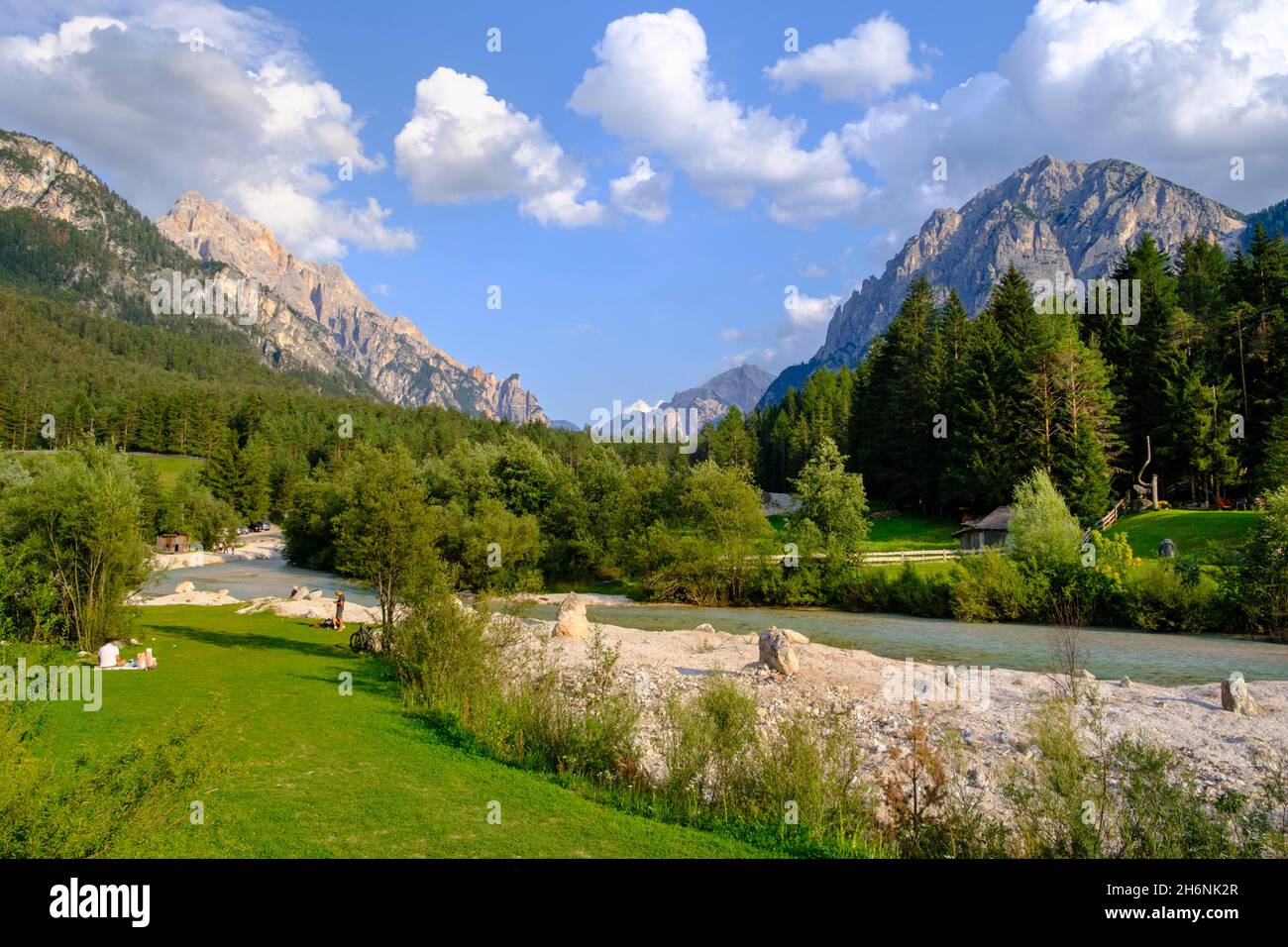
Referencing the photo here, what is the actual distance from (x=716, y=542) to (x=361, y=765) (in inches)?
1560

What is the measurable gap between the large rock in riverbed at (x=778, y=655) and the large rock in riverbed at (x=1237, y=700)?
11.4 metres

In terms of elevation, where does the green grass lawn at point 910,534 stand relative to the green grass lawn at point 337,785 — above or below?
above

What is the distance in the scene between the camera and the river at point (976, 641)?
2552 cm

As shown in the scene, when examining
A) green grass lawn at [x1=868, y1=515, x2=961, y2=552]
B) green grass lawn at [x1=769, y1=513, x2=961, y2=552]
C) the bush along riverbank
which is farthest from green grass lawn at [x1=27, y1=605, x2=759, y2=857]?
green grass lawn at [x1=868, y1=515, x2=961, y2=552]

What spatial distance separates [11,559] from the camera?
19328 mm

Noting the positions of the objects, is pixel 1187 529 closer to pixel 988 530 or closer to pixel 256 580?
pixel 988 530

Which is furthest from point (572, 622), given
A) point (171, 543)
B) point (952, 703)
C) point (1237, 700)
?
point (171, 543)

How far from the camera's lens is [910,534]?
6153 centimetres

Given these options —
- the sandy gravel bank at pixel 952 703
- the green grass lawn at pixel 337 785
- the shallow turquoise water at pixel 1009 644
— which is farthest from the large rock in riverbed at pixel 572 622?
the green grass lawn at pixel 337 785

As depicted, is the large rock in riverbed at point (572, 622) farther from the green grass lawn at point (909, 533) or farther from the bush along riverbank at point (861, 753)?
the green grass lawn at point (909, 533)

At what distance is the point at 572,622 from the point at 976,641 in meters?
17.6

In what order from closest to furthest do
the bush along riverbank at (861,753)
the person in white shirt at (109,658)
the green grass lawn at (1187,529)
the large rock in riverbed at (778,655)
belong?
the bush along riverbank at (861,753)
the person in white shirt at (109,658)
the large rock in riverbed at (778,655)
the green grass lawn at (1187,529)

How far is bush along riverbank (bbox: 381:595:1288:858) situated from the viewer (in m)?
8.95
